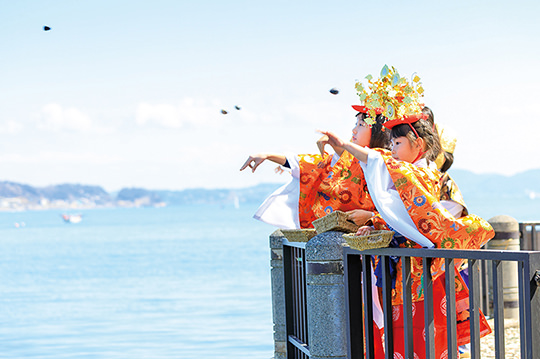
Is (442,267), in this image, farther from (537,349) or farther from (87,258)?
(87,258)

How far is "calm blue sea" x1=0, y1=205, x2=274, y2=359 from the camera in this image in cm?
1695

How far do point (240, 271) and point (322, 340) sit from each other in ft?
125

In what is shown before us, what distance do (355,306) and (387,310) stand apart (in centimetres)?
28

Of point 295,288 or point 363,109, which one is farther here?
point 295,288

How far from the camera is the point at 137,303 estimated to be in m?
27.9

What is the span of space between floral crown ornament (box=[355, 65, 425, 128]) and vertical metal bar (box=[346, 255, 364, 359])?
77cm

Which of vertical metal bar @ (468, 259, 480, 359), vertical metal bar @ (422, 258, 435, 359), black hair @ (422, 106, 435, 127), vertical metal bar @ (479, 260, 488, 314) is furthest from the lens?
vertical metal bar @ (479, 260, 488, 314)

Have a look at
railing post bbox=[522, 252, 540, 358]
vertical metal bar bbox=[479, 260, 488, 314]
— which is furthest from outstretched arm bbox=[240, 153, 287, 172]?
vertical metal bar bbox=[479, 260, 488, 314]

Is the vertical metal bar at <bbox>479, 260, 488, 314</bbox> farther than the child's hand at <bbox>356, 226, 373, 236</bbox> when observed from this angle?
Yes

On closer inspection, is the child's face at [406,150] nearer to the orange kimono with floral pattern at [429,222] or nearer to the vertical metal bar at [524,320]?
the orange kimono with floral pattern at [429,222]

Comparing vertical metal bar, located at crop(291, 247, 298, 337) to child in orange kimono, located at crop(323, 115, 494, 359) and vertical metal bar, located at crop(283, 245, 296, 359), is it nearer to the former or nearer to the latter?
vertical metal bar, located at crop(283, 245, 296, 359)

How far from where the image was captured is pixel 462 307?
4492mm

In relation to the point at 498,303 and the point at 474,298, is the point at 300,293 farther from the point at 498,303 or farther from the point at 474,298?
the point at 498,303

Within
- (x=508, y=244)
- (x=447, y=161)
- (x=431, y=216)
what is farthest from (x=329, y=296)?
(x=508, y=244)
